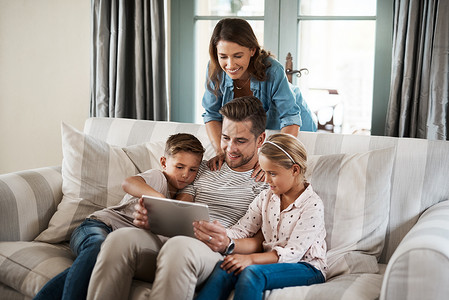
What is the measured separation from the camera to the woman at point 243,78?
2240mm

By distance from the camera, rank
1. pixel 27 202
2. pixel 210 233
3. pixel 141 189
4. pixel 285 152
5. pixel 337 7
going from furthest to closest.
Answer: pixel 337 7 → pixel 27 202 → pixel 141 189 → pixel 285 152 → pixel 210 233

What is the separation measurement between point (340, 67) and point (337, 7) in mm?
359

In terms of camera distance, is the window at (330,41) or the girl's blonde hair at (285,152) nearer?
the girl's blonde hair at (285,152)

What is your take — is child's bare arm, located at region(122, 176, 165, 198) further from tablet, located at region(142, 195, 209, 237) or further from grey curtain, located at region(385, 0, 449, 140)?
grey curtain, located at region(385, 0, 449, 140)

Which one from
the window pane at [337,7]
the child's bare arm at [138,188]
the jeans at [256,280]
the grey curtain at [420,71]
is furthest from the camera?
the window pane at [337,7]

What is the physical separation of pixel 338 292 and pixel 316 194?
1.36ft

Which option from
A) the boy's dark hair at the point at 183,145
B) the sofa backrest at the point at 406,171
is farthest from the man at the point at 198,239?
the sofa backrest at the point at 406,171

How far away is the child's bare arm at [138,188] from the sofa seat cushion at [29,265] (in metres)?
0.35

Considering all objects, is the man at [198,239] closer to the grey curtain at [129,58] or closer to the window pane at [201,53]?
the grey curtain at [129,58]

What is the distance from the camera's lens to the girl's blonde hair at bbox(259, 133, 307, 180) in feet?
5.92

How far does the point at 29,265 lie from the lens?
1854mm

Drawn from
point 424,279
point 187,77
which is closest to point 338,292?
point 424,279

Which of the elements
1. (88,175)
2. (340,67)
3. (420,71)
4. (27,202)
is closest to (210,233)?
(88,175)

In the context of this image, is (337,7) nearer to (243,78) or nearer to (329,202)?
(243,78)
